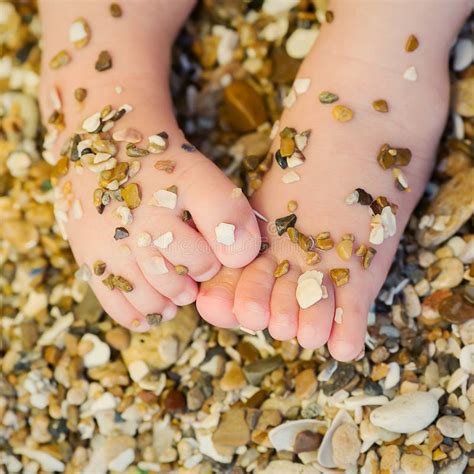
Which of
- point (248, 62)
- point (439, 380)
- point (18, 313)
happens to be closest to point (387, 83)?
point (248, 62)

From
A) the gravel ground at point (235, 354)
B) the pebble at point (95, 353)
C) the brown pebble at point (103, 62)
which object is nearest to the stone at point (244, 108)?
the gravel ground at point (235, 354)

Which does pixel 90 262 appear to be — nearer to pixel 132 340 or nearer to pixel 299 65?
pixel 132 340

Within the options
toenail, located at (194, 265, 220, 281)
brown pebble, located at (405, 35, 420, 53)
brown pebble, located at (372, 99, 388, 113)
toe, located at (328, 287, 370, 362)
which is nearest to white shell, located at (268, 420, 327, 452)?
toe, located at (328, 287, 370, 362)

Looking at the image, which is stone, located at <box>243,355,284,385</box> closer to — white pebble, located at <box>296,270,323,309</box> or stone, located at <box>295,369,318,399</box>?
stone, located at <box>295,369,318,399</box>

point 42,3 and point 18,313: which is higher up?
point 42,3

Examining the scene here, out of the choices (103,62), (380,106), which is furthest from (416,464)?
(103,62)

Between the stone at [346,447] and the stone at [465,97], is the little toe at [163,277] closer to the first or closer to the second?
the stone at [346,447]
